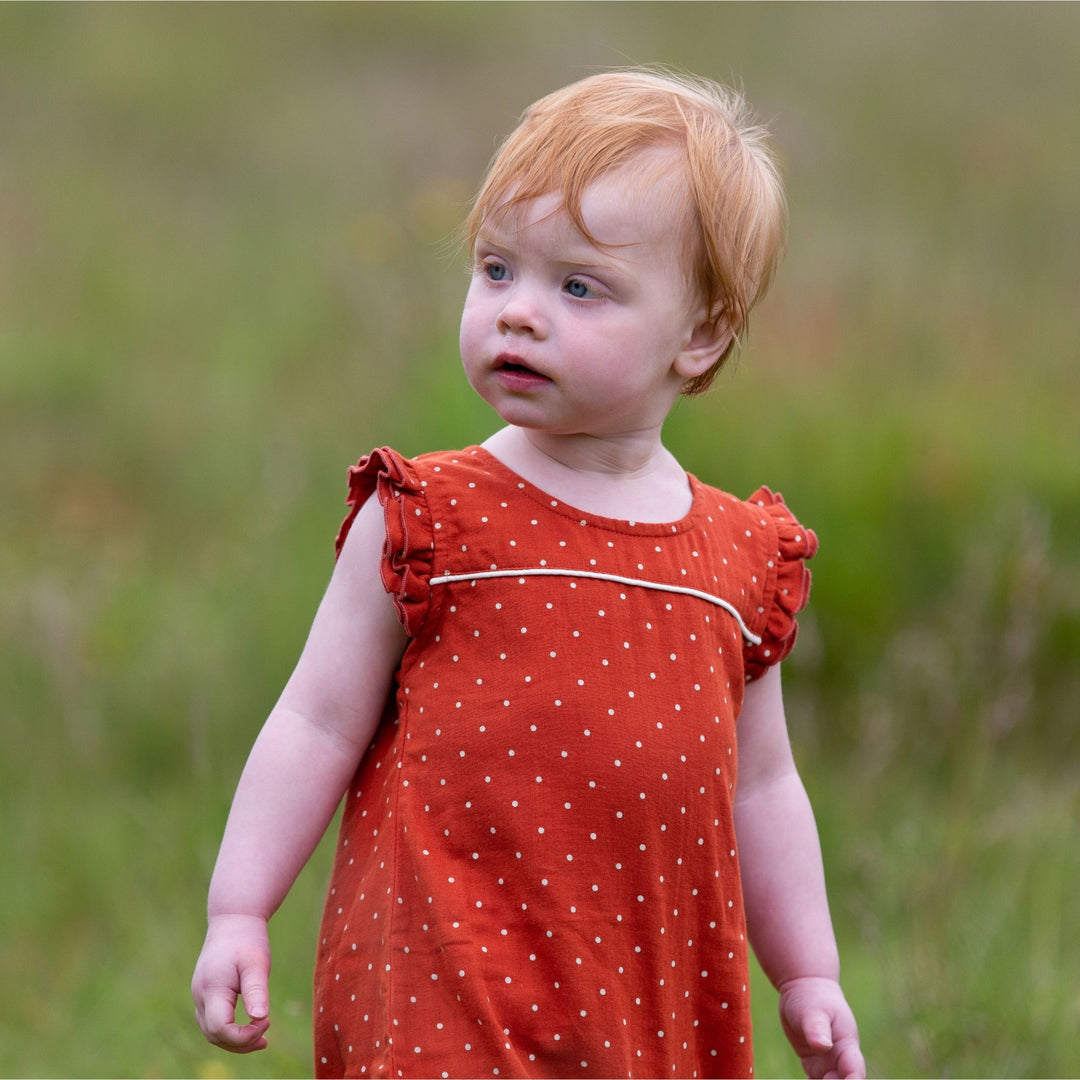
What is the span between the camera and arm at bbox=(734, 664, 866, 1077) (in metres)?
1.84

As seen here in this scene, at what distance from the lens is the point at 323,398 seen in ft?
20.2

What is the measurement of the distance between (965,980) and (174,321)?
5.11 m

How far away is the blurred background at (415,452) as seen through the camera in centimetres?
325

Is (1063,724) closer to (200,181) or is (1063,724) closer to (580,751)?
(580,751)

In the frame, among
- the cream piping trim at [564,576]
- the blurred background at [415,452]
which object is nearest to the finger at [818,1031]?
the cream piping trim at [564,576]

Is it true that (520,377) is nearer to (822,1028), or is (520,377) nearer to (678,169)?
(678,169)

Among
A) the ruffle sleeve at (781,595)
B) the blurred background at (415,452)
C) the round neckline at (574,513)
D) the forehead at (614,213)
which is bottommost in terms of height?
the blurred background at (415,452)

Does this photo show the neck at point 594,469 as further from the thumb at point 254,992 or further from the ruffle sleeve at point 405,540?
the thumb at point 254,992

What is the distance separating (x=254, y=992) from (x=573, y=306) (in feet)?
2.58

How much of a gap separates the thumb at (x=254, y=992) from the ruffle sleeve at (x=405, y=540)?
0.39 meters

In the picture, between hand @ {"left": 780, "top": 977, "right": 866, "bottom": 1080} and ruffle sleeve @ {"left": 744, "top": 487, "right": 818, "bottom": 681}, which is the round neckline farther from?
hand @ {"left": 780, "top": 977, "right": 866, "bottom": 1080}

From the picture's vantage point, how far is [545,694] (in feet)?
5.11

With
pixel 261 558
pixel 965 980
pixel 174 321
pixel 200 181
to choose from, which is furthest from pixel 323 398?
pixel 965 980

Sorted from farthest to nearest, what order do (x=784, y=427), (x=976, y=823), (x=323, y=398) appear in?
(x=323, y=398), (x=784, y=427), (x=976, y=823)
